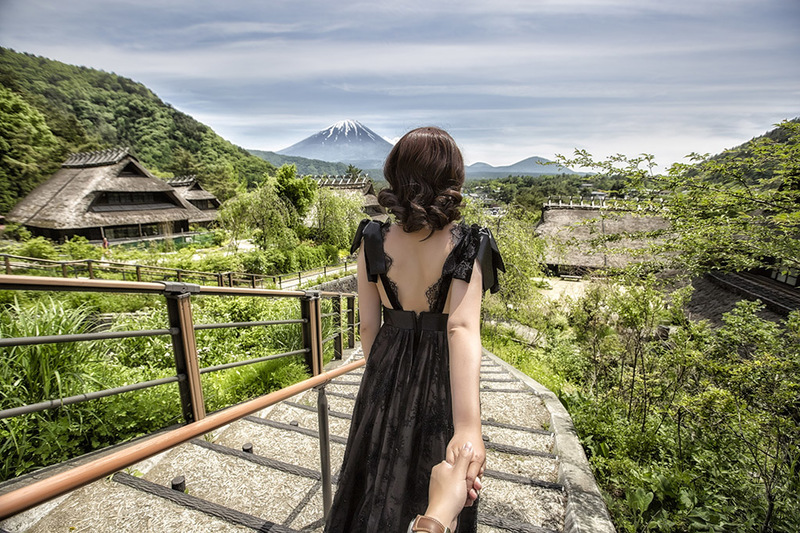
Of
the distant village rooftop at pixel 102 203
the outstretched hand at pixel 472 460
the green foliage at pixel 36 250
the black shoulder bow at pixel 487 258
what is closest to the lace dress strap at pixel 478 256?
the black shoulder bow at pixel 487 258

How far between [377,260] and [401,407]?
519 mm

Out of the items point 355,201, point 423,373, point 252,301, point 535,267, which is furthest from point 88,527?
point 355,201

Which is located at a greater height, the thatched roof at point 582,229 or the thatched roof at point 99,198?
the thatched roof at point 99,198

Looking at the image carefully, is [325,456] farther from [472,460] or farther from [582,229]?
[582,229]

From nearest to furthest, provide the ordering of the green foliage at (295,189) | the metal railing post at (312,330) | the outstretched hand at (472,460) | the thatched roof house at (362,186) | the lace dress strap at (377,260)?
the outstretched hand at (472,460)
the lace dress strap at (377,260)
the metal railing post at (312,330)
the green foliage at (295,189)
the thatched roof house at (362,186)

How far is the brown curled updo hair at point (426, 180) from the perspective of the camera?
1.09 metres

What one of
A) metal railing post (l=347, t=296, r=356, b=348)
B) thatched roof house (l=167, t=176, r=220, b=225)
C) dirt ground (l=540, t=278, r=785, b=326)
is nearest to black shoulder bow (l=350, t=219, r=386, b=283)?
metal railing post (l=347, t=296, r=356, b=348)

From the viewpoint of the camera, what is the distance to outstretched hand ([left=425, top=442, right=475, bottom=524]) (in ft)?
2.15

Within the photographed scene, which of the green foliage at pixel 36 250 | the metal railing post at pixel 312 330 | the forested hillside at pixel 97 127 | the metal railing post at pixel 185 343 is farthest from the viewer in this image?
the forested hillside at pixel 97 127

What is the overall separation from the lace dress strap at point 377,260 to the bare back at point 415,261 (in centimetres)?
1

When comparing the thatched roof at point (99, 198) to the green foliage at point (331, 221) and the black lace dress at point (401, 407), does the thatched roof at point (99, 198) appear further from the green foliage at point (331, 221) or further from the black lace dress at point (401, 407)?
the black lace dress at point (401, 407)

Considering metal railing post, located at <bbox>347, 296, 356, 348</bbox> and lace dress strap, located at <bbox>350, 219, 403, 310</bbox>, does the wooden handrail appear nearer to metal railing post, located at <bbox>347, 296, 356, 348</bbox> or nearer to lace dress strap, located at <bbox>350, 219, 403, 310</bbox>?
lace dress strap, located at <bbox>350, 219, 403, 310</bbox>

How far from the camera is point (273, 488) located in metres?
1.83

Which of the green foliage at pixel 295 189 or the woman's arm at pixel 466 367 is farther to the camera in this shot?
the green foliage at pixel 295 189
